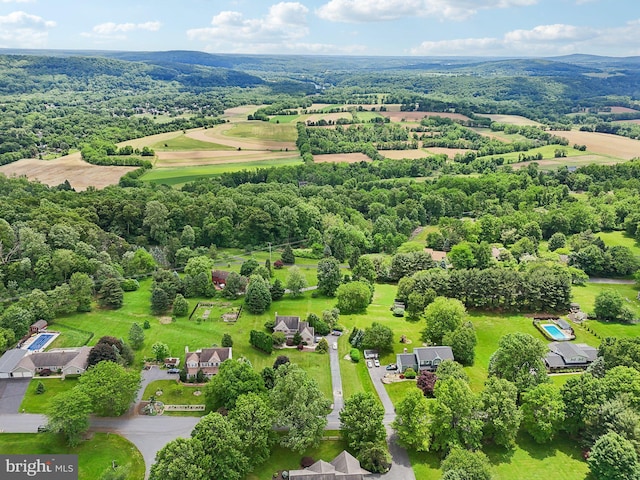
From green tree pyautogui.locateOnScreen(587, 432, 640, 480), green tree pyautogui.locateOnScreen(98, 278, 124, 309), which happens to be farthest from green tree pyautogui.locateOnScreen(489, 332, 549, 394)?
green tree pyautogui.locateOnScreen(98, 278, 124, 309)

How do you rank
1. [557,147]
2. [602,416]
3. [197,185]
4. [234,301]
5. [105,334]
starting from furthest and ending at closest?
[557,147] → [197,185] → [234,301] → [105,334] → [602,416]

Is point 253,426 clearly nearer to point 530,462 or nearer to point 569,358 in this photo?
point 530,462

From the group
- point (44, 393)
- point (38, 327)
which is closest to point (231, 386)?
point (44, 393)

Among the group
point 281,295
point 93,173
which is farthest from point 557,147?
point 93,173

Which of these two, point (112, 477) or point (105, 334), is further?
point (105, 334)

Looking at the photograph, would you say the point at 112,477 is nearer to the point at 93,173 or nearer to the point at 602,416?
the point at 602,416

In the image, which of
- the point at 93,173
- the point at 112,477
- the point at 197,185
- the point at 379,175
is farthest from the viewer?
the point at 379,175
